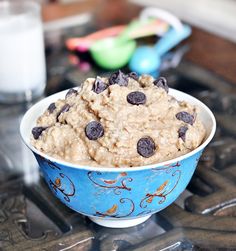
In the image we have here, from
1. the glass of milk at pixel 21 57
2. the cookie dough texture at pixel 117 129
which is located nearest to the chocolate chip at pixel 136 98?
the cookie dough texture at pixel 117 129

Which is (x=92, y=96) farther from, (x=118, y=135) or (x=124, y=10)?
(x=124, y=10)

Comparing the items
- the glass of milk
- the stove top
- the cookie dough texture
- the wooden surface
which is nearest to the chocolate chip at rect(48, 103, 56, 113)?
the cookie dough texture

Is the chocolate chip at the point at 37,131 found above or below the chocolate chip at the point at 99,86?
below

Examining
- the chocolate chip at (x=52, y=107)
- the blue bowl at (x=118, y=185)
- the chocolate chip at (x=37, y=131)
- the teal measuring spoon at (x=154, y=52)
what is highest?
the chocolate chip at (x=52, y=107)

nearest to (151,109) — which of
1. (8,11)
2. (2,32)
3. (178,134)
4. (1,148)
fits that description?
(178,134)

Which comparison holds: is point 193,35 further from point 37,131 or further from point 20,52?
point 37,131

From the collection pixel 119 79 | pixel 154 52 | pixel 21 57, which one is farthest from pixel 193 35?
pixel 119 79

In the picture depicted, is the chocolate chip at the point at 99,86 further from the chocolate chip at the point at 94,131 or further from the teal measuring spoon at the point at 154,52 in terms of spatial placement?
the teal measuring spoon at the point at 154,52

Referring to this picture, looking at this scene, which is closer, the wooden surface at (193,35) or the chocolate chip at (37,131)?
the chocolate chip at (37,131)
